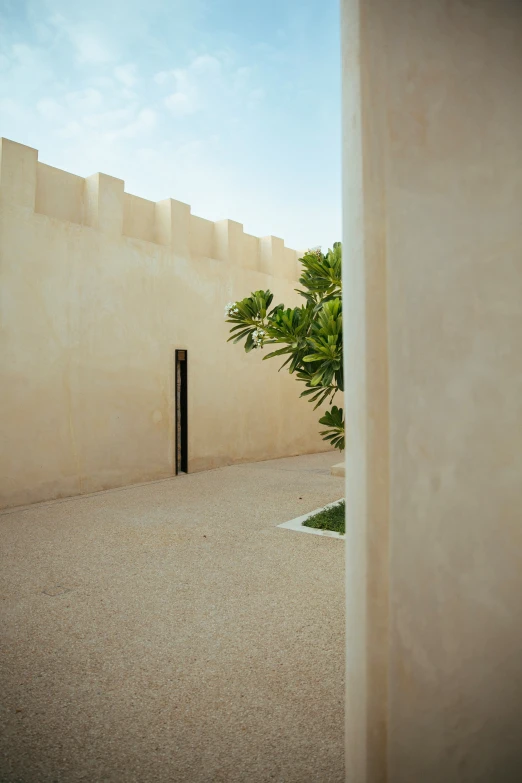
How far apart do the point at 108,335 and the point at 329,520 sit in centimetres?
388

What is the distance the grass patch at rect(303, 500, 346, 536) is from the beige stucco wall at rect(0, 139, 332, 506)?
3098 mm

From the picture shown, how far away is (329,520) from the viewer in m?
4.87

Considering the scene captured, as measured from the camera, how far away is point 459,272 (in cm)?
101

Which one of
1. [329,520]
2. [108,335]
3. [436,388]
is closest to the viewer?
[436,388]

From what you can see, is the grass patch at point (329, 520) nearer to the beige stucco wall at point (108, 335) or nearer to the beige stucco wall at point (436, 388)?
the beige stucco wall at point (108, 335)

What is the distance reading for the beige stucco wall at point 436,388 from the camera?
983 mm

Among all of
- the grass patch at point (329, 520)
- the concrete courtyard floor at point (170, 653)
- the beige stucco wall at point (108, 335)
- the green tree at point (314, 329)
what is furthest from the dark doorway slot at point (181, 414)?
the grass patch at point (329, 520)

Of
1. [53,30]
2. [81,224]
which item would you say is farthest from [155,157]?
[53,30]

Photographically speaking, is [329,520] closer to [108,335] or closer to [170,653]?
[170,653]

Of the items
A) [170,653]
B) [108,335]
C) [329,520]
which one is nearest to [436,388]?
[170,653]

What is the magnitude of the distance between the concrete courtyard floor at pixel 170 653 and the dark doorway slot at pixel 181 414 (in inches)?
117

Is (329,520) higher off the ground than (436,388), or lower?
lower

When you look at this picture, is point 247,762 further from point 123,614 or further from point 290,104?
point 290,104

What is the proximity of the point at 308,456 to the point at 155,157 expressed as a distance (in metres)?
6.05
